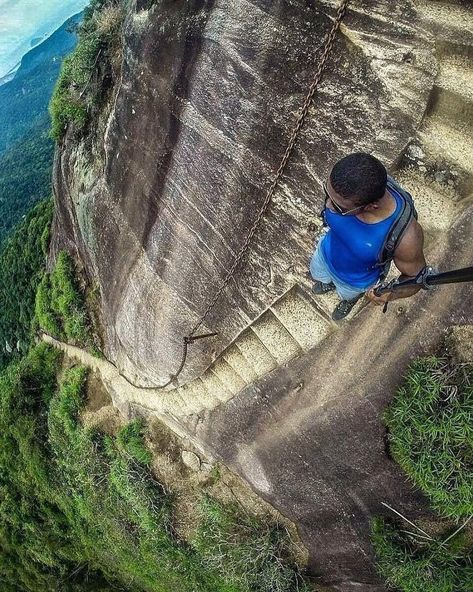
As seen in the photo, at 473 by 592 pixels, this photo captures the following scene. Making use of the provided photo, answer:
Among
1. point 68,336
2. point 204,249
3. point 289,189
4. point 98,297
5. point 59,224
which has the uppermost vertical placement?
point 289,189

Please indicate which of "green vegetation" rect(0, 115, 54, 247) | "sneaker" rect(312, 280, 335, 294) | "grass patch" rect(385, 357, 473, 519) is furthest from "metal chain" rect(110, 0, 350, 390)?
"green vegetation" rect(0, 115, 54, 247)

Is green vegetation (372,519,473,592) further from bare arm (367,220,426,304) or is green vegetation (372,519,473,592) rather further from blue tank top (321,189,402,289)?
bare arm (367,220,426,304)

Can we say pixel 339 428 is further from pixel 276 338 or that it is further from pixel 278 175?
pixel 278 175

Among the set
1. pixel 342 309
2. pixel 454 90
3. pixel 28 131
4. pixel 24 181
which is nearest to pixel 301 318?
pixel 342 309

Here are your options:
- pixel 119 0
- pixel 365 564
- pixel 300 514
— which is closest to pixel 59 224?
pixel 119 0

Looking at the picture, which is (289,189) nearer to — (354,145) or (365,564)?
(354,145)

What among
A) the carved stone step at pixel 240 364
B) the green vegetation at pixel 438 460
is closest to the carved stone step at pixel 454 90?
the green vegetation at pixel 438 460
